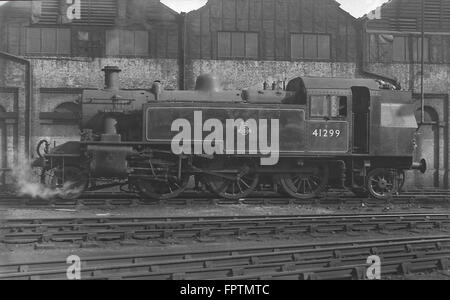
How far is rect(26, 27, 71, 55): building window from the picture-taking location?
1667 cm

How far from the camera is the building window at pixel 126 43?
55.7 ft

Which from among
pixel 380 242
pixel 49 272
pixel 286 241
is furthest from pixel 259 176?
pixel 49 272

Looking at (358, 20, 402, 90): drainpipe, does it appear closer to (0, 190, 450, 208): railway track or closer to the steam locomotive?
the steam locomotive

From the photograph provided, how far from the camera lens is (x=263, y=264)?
17.0 feet

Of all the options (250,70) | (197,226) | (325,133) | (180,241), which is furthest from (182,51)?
(180,241)

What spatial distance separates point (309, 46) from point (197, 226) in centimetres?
1141

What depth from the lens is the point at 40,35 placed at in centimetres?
1669

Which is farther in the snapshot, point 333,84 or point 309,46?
point 309,46

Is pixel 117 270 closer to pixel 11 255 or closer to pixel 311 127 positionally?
pixel 11 255

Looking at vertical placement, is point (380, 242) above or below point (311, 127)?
below

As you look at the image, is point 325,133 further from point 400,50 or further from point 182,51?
point 400,50

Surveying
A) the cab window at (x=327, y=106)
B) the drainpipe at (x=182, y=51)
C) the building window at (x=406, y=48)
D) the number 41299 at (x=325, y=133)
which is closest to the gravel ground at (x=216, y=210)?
the number 41299 at (x=325, y=133)

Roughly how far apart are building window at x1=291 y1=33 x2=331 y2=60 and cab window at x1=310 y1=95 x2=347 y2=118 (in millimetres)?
6548
